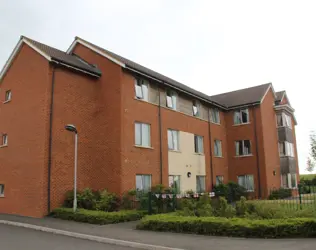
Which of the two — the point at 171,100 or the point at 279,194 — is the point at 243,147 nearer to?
the point at 279,194

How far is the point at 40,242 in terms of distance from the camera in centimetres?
1038

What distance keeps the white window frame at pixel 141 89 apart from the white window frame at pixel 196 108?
18.4 ft

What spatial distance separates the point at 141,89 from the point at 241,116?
40.0 feet

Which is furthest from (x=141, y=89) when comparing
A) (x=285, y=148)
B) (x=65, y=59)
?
(x=285, y=148)

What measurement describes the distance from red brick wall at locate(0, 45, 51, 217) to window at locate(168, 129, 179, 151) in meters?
8.24

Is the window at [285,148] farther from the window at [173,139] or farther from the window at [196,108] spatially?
the window at [173,139]

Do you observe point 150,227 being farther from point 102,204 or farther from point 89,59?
point 89,59

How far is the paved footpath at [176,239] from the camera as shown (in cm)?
913

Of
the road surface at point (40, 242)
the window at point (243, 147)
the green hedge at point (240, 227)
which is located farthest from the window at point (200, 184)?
the road surface at point (40, 242)

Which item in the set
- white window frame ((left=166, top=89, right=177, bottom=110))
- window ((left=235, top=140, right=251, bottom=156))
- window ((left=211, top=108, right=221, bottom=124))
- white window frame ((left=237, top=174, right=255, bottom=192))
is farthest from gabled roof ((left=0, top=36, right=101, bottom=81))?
white window frame ((left=237, top=174, right=255, bottom=192))

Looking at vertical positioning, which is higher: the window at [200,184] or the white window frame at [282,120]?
the white window frame at [282,120]

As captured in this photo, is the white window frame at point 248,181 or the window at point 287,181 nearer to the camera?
the white window frame at point 248,181

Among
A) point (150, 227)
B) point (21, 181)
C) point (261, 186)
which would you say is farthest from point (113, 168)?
point (261, 186)

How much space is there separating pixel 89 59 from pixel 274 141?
18111 millimetres
